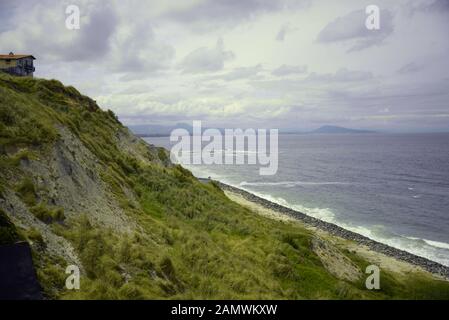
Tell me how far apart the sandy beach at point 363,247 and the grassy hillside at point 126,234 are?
372 centimetres

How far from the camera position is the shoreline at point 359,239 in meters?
40.6

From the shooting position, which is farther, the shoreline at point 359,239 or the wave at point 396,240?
the wave at point 396,240

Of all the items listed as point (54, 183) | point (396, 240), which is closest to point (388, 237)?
point (396, 240)

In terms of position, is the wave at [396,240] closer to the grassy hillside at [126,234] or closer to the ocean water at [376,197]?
the ocean water at [376,197]

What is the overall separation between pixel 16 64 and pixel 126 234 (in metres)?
50.9

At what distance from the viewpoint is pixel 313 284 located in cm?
2284

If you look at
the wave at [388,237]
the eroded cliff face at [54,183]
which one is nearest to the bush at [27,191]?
the eroded cliff face at [54,183]

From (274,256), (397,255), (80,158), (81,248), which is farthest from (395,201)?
(81,248)

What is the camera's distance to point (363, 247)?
4650 centimetres

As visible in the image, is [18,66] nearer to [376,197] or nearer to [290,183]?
[290,183]

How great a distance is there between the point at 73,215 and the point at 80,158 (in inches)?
326

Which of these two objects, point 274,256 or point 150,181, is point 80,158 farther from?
point 274,256
